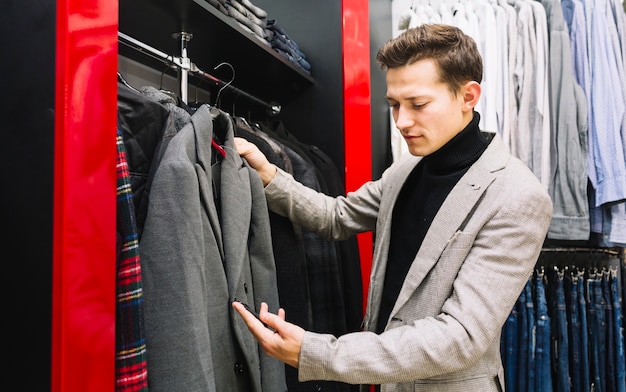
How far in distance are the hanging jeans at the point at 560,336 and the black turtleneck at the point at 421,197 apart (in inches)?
46.8

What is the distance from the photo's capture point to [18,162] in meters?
0.72

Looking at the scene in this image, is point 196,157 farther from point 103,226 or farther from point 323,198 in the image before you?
point 323,198

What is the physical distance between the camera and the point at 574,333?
6.95 ft

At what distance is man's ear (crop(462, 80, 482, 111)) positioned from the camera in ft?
3.99

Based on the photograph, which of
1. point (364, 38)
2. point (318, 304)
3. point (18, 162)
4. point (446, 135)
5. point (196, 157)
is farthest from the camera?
point (364, 38)

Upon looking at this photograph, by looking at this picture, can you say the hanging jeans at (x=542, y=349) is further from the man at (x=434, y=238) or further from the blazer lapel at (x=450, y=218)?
the blazer lapel at (x=450, y=218)

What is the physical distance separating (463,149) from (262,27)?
82 centimetres

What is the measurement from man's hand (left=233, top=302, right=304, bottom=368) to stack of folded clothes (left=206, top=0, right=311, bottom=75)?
0.86 metres

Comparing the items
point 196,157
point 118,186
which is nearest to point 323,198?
point 196,157

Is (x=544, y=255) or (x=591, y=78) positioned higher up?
(x=591, y=78)

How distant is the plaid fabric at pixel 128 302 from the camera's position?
2.61ft

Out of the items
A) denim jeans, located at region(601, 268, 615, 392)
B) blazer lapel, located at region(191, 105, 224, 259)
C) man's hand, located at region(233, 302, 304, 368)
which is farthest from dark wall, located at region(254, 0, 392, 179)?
denim jeans, located at region(601, 268, 615, 392)

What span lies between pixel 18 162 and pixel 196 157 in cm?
32

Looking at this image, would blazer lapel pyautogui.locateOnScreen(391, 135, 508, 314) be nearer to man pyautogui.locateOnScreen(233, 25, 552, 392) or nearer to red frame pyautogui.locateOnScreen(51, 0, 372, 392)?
man pyautogui.locateOnScreen(233, 25, 552, 392)
